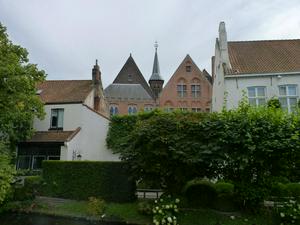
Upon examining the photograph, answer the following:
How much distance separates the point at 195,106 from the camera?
144 ft

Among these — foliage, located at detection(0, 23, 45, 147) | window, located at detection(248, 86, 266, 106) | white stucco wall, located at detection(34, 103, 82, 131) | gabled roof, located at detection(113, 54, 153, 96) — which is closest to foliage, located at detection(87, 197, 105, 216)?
foliage, located at detection(0, 23, 45, 147)

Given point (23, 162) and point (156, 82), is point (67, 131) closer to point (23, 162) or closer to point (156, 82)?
point (23, 162)

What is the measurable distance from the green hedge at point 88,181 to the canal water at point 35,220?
2.68m

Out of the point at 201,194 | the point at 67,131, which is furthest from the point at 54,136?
the point at 201,194

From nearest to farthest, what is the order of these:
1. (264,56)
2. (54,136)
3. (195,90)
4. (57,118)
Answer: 1. (54,136)
2. (264,56)
3. (57,118)
4. (195,90)

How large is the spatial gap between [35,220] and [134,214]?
14.1 ft

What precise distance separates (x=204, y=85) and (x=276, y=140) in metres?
33.6

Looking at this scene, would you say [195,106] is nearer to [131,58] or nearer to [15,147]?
[131,58]

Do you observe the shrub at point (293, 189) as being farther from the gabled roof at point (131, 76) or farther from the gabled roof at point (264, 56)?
the gabled roof at point (131, 76)

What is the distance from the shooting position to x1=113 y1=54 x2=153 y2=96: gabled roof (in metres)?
54.1

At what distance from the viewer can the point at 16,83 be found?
14680 millimetres

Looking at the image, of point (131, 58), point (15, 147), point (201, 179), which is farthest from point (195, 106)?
point (201, 179)

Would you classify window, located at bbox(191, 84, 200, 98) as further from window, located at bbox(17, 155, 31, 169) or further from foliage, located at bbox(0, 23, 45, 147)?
foliage, located at bbox(0, 23, 45, 147)

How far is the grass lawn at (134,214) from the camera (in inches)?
463
